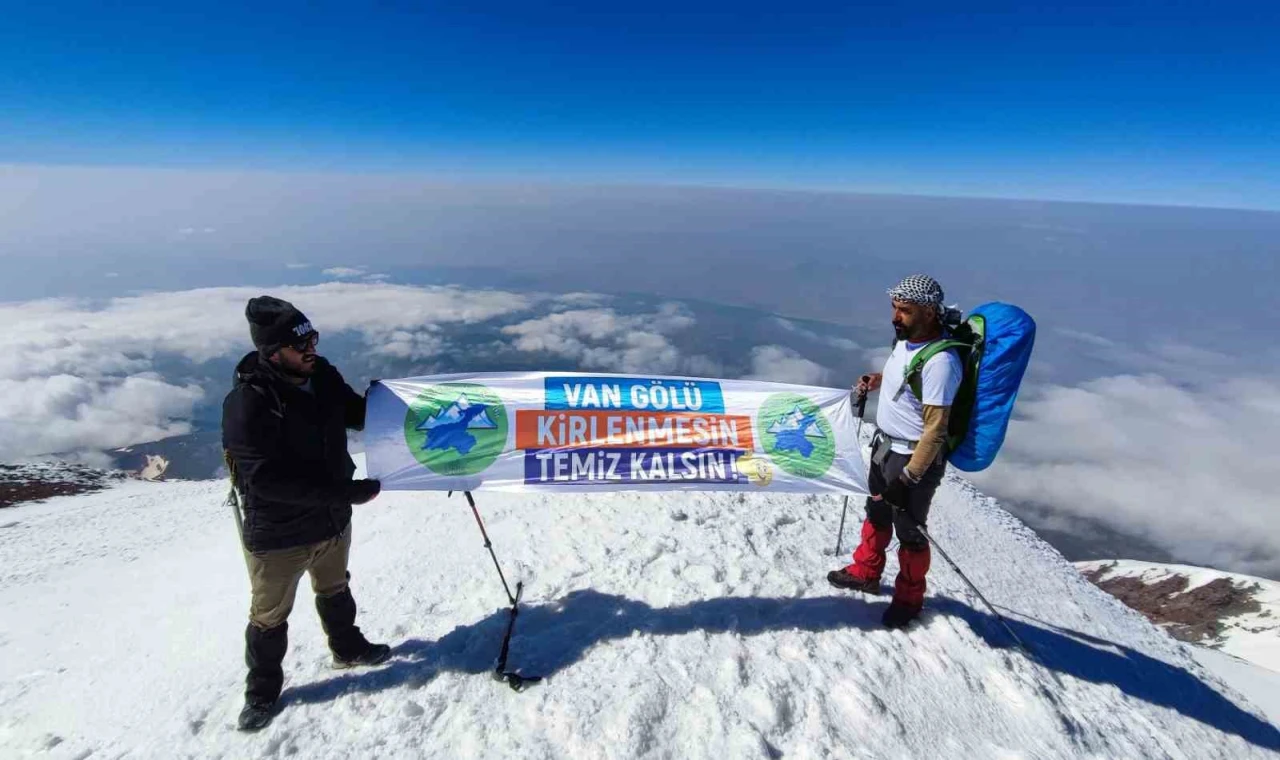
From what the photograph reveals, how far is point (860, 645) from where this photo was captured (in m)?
5.15

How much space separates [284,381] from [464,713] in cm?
291

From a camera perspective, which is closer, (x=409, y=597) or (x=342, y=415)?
(x=342, y=415)

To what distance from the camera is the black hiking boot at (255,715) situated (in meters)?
4.17

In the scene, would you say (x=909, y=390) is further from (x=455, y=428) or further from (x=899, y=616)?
(x=455, y=428)

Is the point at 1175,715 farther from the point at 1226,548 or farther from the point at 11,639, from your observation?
the point at 1226,548

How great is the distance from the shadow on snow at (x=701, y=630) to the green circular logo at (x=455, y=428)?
168 cm

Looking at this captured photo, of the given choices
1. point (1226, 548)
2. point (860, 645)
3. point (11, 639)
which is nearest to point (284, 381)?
point (860, 645)

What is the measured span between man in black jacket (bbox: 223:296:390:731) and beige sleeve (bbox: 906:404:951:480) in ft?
15.2

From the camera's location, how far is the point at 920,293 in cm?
479

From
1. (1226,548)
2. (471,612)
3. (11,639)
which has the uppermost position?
(471,612)

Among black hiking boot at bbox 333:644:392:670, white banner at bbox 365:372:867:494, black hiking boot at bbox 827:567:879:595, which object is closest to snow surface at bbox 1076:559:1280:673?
black hiking boot at bbox 827:567:879:595

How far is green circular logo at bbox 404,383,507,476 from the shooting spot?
5465 mm

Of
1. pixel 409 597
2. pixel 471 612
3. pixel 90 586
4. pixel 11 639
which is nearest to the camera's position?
pixel 471 612

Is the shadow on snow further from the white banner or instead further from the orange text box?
the orange text box
